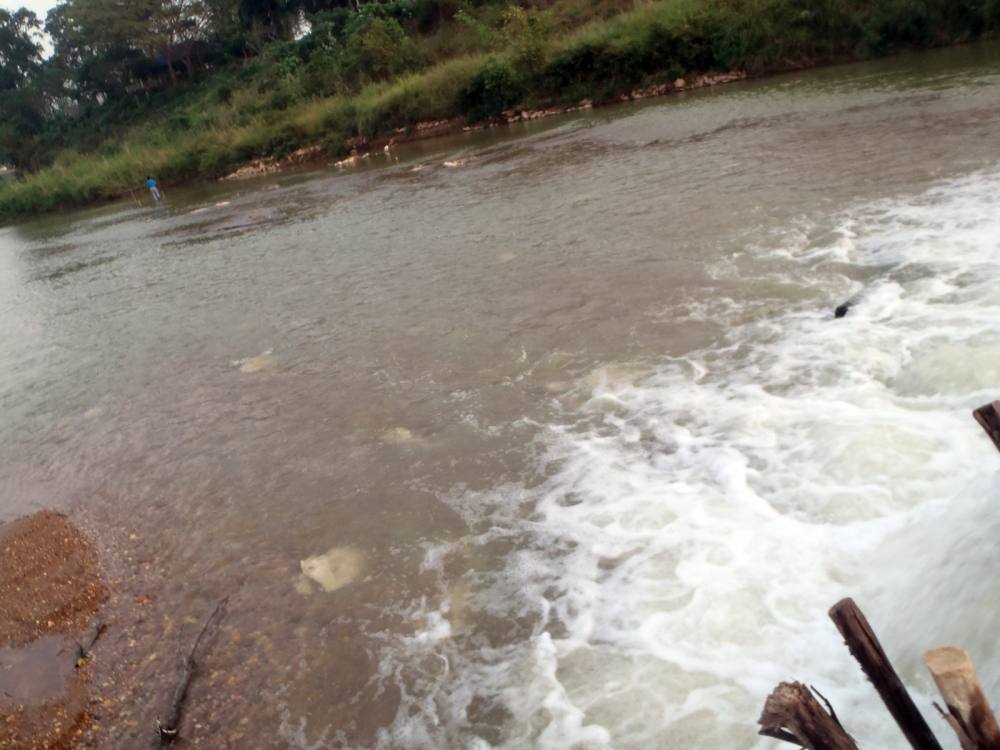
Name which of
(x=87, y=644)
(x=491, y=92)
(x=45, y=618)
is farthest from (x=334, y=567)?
(x=491, y=92)

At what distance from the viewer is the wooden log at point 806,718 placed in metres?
1.92

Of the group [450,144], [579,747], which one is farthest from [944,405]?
[450,144]

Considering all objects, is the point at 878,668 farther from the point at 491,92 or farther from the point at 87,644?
the point at 491,92

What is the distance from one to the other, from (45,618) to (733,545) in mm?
4611

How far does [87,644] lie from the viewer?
15.4 ft

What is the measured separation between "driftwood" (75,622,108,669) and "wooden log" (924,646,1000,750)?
15.3 feet

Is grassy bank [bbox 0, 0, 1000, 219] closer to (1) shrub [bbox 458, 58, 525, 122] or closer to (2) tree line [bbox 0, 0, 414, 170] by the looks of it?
(1) shrub [bbox 458, 58, 525, 122]

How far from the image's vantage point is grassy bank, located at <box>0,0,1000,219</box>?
26031mm

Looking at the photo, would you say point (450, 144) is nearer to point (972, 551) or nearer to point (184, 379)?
point (184, 379)

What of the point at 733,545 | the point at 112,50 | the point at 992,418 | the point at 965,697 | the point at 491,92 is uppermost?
the point at 112,50

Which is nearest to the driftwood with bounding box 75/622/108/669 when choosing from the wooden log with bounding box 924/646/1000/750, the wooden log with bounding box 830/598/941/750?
the wooden log with bounding box 830/598/941/750

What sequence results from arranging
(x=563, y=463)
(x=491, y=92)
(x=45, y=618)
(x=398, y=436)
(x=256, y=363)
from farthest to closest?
(x=491, y=92) → (x=256, y=363) → (x=398, y=436) → (x=563, y=463) → (x=45, y=618)

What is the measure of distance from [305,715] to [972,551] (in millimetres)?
3428

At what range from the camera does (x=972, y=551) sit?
350cm
